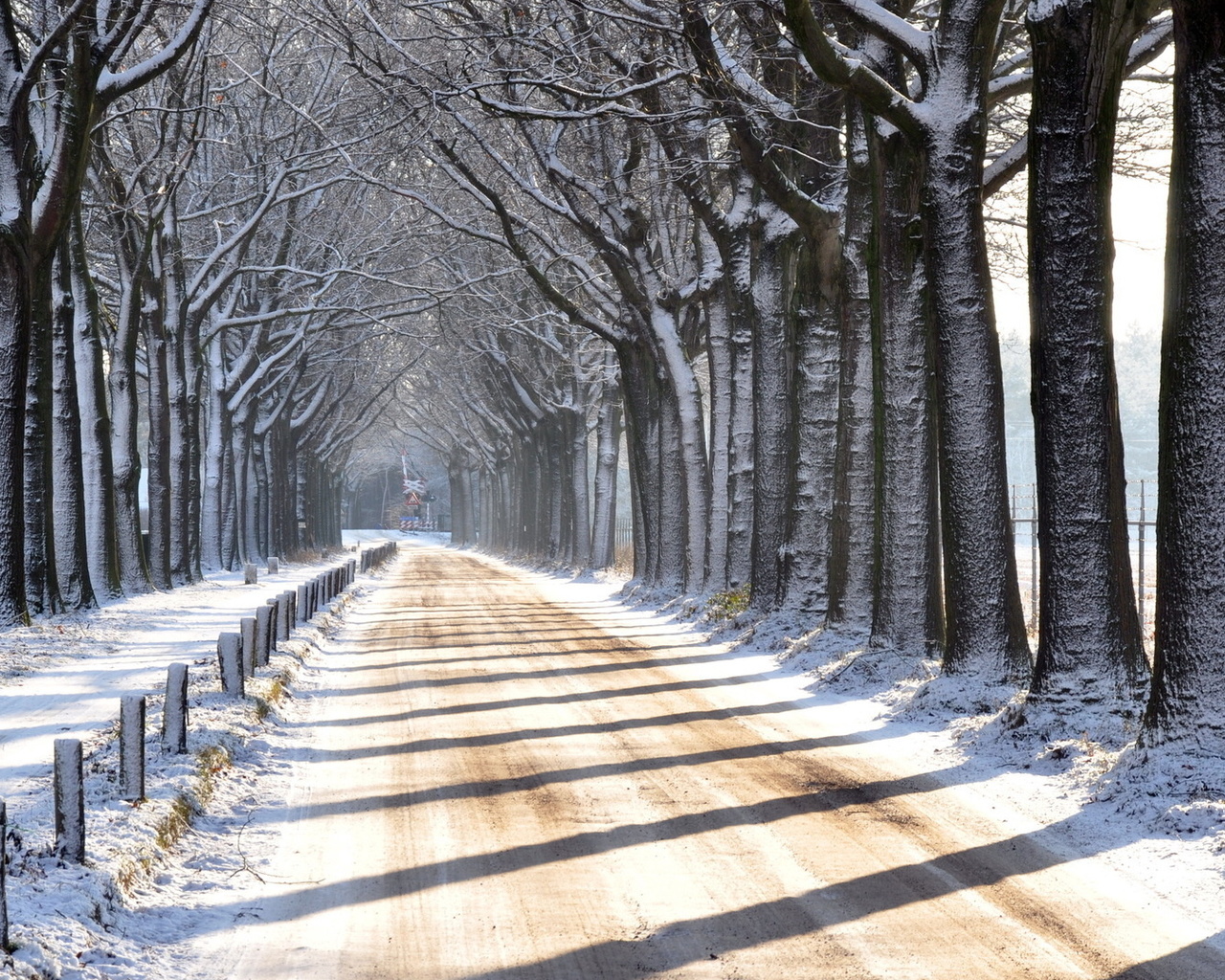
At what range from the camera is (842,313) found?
15258 mm

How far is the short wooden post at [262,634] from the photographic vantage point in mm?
13977

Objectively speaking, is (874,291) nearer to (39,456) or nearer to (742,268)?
(742,268)

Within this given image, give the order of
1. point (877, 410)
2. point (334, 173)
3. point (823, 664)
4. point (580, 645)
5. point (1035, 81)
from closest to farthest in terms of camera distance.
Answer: point (1035, 81) < point (877, 410) < point (823, 664) < point (580, 645) < point (334, 173)

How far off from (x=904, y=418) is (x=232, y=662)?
6.72 m

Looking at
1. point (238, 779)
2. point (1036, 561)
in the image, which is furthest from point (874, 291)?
point (1036, 561)

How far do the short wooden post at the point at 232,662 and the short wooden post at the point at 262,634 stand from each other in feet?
6.17

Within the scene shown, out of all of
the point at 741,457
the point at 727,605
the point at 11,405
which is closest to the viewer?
the point at 11,405

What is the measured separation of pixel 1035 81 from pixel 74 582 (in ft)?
50.4

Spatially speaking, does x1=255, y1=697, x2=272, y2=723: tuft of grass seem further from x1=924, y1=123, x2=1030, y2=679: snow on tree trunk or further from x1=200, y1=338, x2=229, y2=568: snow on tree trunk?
x1=200, y1=338, x2=229, y2=568: snow on tree trunk

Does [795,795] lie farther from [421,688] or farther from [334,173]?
[334,173]

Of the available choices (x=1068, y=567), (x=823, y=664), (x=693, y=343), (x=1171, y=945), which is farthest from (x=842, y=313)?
(x=693, y=343)

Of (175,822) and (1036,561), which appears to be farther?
(1036,561)

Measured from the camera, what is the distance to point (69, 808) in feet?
20.5

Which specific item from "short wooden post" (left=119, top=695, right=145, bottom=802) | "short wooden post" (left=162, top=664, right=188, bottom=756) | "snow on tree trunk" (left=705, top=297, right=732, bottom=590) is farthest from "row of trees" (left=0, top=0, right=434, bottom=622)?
"short wooden post" (left=119, top=695, right=145, bottom=802)
